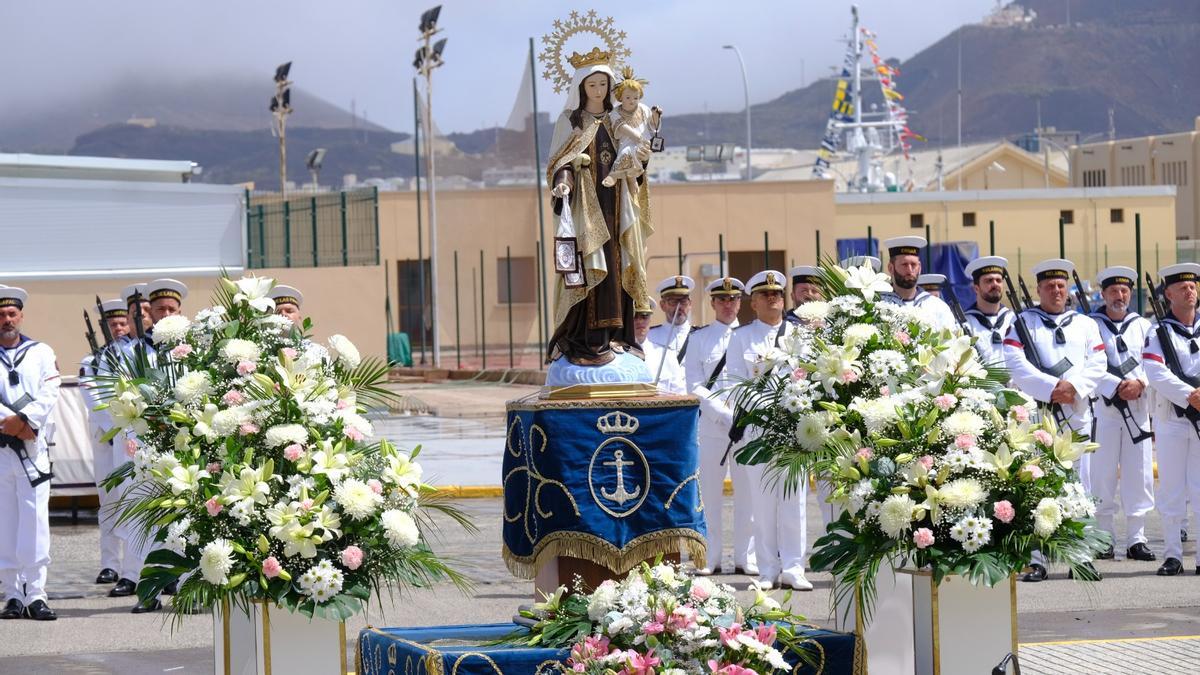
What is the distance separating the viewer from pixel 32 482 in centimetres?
1204

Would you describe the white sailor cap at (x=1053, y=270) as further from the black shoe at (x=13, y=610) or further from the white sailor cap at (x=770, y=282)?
the black shoe at (x=13, y=610)

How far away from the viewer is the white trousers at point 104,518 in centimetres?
1278

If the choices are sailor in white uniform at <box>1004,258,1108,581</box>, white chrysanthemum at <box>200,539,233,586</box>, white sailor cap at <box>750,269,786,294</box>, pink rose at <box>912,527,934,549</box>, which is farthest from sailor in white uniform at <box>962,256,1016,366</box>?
white chrysanthemum at <box>200,539,233,586</box>

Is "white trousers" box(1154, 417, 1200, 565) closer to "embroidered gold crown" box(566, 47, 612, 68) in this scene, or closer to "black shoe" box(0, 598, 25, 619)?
"embroidered gold crown" box(566, 47, 612, 68)

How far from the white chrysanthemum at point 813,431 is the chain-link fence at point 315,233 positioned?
27.9 meters

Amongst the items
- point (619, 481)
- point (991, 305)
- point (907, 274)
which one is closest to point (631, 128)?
point (619, 481)

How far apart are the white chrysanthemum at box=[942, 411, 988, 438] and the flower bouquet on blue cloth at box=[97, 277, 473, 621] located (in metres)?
2.26

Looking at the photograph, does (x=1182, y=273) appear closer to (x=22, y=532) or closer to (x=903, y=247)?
(x=903, y=247)

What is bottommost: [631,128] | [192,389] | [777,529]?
[777,529]

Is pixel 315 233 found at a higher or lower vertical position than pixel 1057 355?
higher

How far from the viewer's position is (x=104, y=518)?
1239 centimetres

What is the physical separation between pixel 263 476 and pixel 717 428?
264 inches

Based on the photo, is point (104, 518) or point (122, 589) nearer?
point (104, 518)

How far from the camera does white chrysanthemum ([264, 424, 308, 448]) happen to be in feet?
24.4
